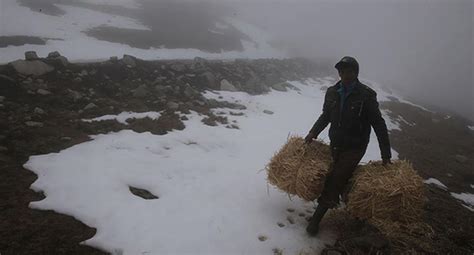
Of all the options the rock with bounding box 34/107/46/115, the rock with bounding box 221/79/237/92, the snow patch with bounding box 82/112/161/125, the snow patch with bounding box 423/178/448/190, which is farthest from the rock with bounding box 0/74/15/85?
the snow patch with bounding box 423/178/448/190

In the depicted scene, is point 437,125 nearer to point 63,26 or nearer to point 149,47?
point 149,47

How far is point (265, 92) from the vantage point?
797 inches

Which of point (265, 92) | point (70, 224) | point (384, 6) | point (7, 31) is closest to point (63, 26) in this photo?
point (7, 31)

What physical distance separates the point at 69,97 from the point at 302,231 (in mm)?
9299

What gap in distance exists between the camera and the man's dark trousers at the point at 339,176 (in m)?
5.36

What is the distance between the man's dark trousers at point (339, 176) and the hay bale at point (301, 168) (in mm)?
126

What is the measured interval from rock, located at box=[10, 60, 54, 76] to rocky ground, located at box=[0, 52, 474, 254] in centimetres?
3

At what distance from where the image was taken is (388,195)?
4949 mm

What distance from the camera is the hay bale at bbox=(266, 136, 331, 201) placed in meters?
5.49

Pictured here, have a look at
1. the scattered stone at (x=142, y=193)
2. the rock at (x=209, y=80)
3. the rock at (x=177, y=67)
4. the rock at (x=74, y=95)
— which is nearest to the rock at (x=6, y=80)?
the rock at (x=74, y=95)

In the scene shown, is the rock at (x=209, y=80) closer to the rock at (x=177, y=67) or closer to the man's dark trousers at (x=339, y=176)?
the rock at (x=177, y=67)

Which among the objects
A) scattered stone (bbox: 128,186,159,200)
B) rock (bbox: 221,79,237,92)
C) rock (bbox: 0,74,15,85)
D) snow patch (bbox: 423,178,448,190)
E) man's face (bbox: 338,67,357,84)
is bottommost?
scattered stone (bbox: 128,186,159,200)

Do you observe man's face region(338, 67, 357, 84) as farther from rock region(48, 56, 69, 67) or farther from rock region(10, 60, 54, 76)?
rock region(48, 56, 69, 67)

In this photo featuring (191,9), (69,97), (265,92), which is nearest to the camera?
(69,97)
